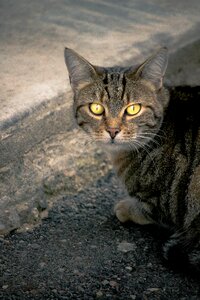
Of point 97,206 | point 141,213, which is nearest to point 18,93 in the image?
point 97,206

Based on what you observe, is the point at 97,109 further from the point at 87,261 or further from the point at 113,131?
the point at 87,261

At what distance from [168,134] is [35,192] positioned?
843 millimetres

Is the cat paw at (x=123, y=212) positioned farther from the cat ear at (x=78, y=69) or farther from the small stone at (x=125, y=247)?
the cat ear at (x=78, y=69)

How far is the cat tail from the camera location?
270 cm

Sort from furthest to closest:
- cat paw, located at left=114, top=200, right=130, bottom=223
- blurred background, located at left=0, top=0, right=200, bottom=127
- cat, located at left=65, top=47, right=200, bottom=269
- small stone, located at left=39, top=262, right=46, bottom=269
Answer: blurred background, located at left=0, top=0, right=200, bottom=127
cat paw, located at left=114, top=200, right=130, bottom=223
cat, located at left=65, top=47, right=200, bottom=269
small stone, located at left=39, top=262, right=46, bottom=269

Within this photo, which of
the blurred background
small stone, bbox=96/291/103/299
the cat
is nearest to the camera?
small stone, bbox=96/291/103/299

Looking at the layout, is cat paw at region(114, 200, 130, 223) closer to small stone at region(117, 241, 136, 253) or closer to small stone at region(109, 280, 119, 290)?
small stone at region(117, 241, 136, 253)

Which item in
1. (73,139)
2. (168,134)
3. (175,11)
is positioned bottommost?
(73,139)

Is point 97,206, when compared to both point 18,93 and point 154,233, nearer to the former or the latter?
point 154,233

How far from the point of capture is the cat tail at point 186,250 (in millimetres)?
2699

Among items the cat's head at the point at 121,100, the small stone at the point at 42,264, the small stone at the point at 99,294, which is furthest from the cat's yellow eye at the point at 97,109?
the small stone at the point at 99,294

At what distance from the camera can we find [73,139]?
12.3 ft

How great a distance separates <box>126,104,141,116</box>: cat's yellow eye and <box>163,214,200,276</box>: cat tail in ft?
2.18

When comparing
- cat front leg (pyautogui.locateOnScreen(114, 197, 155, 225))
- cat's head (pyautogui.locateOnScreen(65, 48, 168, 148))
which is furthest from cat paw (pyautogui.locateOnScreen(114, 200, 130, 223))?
cat's head (pyautogui.locateOnScreen(65, 48, 168, 148))
